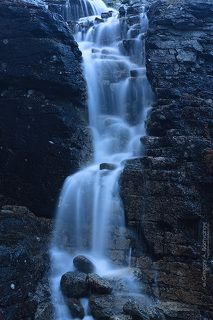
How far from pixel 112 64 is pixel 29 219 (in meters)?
7.92

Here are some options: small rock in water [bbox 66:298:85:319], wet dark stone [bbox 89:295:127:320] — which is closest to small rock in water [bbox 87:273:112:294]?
wet dark stone [bbox 89:295:127:320]

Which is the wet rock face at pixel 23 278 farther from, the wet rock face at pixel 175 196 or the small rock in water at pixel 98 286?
the wet rock face at pixel 175 196

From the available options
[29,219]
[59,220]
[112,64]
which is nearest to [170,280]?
[59,220]

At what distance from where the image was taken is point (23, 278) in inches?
312

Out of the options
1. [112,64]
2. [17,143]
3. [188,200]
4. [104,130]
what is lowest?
[188,200]

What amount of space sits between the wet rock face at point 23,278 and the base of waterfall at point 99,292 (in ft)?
1.24

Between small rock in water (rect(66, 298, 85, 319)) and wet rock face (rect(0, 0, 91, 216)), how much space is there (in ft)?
11.2

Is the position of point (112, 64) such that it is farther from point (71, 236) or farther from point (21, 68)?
point (71, 236)

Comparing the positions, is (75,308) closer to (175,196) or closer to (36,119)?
(175,196)

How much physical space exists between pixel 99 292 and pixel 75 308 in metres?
0.62

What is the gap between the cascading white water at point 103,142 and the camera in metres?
9.91

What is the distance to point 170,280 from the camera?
870 cm

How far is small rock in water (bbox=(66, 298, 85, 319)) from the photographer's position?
7.85 meters

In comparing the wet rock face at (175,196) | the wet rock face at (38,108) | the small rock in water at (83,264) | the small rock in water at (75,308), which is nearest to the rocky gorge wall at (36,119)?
the wet rock face at (38,108)
